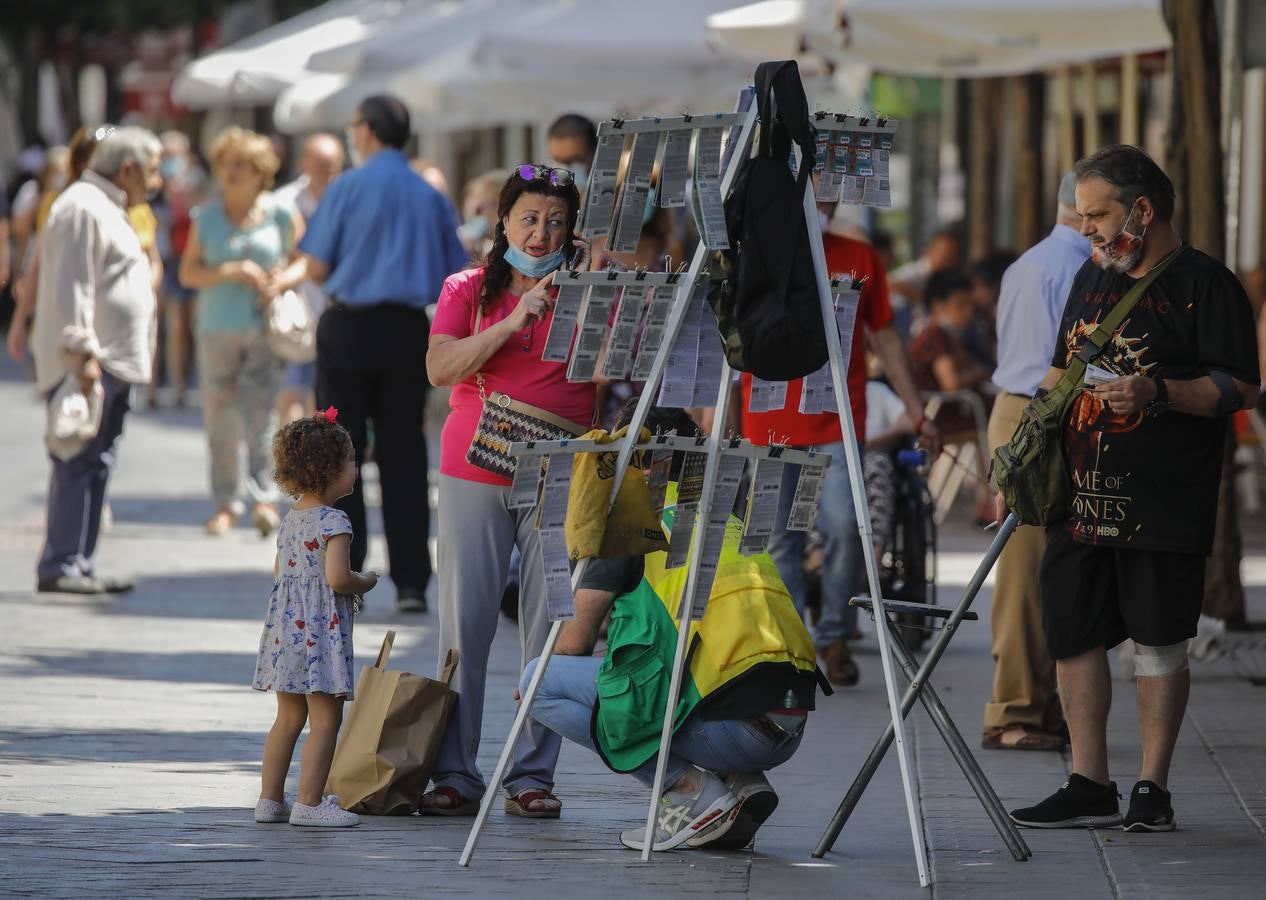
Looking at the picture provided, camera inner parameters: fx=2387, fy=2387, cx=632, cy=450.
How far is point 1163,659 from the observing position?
21.7ft

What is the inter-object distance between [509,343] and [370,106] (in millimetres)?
4409

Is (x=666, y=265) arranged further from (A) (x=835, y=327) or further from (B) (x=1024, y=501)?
(B) (x=1024, y=501)

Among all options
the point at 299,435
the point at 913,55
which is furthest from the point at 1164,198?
the point at 913,55

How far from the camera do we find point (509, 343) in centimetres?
666

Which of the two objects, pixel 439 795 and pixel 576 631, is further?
pixel 439 795

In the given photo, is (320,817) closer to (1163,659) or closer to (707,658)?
→ (707,658)

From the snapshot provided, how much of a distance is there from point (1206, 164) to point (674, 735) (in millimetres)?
4886

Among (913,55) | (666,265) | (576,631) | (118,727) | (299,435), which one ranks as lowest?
(118,727)

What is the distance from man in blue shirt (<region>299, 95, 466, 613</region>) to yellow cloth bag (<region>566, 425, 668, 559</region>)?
4327 mm

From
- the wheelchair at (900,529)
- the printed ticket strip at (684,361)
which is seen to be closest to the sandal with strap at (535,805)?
the printed ticket strip at (684,361)

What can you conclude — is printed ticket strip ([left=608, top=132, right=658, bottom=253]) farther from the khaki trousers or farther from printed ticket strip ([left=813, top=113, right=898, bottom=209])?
the khaki trousers

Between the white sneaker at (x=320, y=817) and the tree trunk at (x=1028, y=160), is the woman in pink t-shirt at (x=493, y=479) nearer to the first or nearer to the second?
the white sneaker at (x=320, y=817)

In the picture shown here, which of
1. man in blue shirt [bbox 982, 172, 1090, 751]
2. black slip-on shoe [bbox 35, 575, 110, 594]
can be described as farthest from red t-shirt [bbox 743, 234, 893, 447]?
black slip-on shoe [bbox 35, 575, 110, 594]

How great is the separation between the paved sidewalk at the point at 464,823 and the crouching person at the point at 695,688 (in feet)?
0.54
